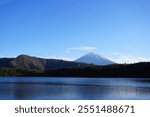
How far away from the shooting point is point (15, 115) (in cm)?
2734

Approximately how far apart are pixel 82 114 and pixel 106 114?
2.12m

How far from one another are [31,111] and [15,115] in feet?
4.84

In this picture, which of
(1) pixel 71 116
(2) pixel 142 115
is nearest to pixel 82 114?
(1) pixel 71 116

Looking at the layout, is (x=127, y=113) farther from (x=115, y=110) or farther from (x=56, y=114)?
(x=56, y=114)

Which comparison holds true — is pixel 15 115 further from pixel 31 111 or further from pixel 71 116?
pixel 71 116

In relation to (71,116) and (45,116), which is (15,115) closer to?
(45,116)

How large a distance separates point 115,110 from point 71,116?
4.60 meters

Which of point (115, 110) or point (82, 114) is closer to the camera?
point (82, 114)

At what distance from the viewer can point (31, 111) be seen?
92.0ft

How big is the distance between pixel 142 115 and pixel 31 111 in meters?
9.87

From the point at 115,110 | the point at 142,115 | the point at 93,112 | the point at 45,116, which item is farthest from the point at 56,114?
the point at 142,115

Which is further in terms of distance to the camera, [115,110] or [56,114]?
[115,110]

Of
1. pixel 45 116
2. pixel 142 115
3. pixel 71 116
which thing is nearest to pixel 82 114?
pixel 71 116

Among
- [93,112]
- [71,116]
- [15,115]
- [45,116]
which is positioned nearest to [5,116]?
[15,115]
